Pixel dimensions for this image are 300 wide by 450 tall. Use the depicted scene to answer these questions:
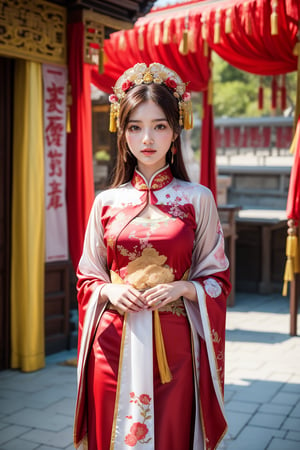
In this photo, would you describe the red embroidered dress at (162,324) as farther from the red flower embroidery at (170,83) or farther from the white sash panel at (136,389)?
the red flower embroidery at (170,83)

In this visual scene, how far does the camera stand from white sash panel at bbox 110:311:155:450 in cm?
193

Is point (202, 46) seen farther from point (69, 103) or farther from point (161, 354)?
point (161, 354)

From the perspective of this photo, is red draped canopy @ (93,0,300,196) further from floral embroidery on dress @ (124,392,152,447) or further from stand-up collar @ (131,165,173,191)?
floral embroidery on dress @ (124,392,152,447)

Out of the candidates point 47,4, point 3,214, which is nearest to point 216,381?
point 3,214

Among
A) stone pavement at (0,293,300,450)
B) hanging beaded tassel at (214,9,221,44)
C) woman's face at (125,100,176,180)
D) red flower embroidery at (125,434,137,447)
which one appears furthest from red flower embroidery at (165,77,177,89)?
hanging beaded tassel at (214,9,221,44)

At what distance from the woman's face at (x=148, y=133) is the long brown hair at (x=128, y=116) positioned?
0.02 m

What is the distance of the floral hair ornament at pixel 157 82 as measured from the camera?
2039 mm

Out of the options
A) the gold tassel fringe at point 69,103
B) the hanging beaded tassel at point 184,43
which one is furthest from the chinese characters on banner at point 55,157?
the hanging beaded tassel at point 184,43

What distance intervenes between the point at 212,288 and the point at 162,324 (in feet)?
0.70

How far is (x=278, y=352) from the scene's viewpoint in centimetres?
484

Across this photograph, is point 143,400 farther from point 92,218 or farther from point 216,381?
point 92,218

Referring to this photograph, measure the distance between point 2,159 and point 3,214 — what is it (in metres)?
0.41

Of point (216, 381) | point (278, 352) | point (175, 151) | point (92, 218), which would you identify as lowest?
point (278, 352)

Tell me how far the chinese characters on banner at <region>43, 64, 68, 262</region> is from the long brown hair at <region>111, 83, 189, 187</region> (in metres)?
2.37
